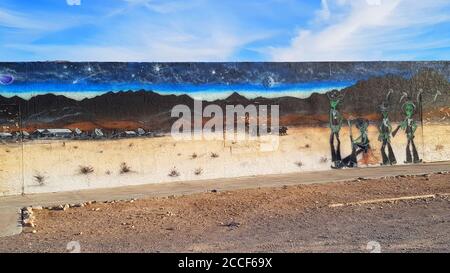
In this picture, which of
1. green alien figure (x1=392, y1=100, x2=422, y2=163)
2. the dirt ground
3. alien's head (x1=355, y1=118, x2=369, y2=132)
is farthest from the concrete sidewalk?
alien's head (x1=355, y1=118, x2=369, y2=132)

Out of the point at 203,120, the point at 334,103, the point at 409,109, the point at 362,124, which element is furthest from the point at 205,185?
the point at 409,109

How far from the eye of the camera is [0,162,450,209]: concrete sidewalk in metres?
11.5

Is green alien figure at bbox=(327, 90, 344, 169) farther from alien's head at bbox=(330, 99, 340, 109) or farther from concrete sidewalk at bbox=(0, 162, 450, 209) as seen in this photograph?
concrete sidewalk at bbox=(0, 162, 450, 209)

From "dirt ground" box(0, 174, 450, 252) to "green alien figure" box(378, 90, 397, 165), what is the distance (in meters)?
3.87

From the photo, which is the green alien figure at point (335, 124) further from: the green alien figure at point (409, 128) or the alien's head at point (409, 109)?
the alien's head at point (409, 109)

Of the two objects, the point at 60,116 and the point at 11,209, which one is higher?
the point at 60,116

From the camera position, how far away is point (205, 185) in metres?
12.9

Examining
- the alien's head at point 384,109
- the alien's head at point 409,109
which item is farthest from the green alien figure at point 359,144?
the alien's head at point 409,109

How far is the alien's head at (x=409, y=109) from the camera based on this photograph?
16.1 metres

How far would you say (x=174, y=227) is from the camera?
28.1ft

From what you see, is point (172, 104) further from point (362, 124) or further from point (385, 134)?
point (385, 134)

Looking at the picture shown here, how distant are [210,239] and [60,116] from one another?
6.44 meters

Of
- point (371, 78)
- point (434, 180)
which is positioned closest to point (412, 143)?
point (371, 78)
